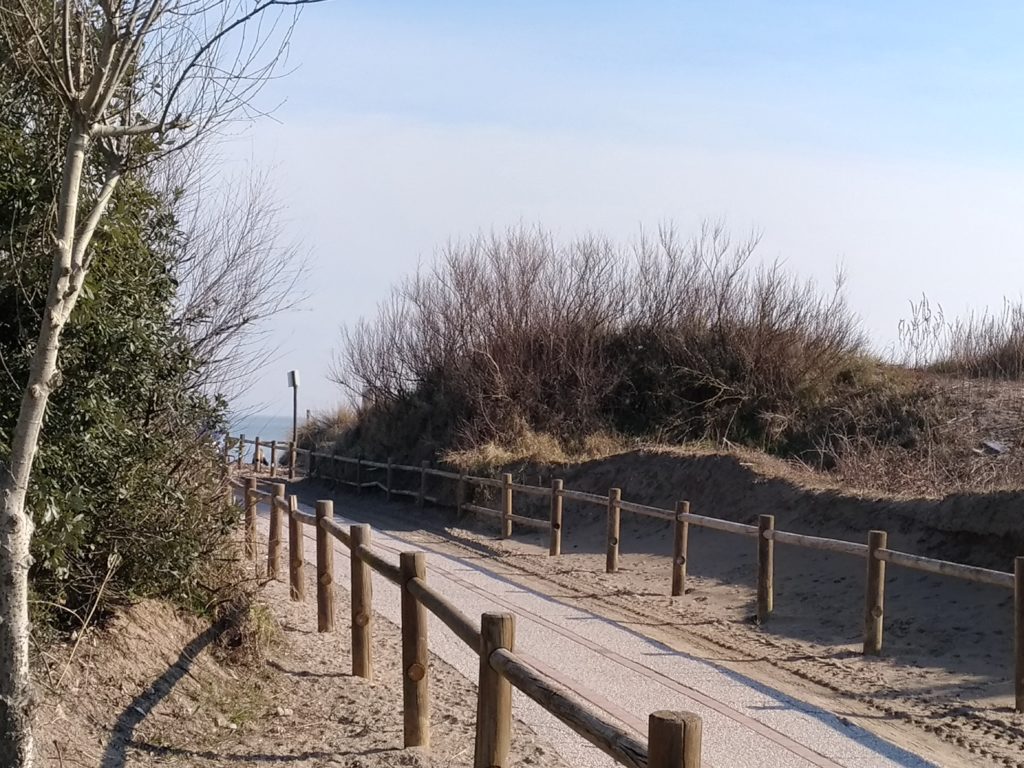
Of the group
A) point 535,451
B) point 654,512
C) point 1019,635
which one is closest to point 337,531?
point 1019,635

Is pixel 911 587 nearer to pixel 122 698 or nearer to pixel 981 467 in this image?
pixel 981 467

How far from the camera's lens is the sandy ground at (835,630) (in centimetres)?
791

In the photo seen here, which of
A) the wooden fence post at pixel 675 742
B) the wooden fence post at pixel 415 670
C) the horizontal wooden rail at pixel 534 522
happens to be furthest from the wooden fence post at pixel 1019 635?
the horizontal wooden rail at pixel 534 522

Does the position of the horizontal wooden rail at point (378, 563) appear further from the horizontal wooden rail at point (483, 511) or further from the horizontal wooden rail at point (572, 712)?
the horizontal wooden rail at point (483, 511)

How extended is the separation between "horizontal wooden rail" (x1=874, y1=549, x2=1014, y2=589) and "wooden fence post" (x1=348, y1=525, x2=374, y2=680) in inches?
192

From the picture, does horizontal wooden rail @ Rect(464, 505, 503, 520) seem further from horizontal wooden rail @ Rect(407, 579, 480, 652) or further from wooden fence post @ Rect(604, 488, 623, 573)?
horizontal wooden rail @ Rect(407, 579, 480, 652)

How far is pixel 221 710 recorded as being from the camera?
711 cm

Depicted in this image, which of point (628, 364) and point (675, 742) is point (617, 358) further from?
point (675, 742)

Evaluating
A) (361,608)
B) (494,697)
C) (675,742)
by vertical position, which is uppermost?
(675,742)

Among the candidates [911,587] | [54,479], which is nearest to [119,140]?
[54,479]

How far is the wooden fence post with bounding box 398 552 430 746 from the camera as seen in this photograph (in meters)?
6.25

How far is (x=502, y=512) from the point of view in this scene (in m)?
19.4

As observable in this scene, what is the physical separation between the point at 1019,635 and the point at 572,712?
5.67 m

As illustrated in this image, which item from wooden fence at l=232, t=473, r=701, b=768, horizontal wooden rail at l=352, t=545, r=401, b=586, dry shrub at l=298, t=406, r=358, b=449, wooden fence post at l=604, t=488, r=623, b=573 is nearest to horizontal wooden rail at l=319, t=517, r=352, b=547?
wooden fence at l=232, t=473, r=701, b=768
